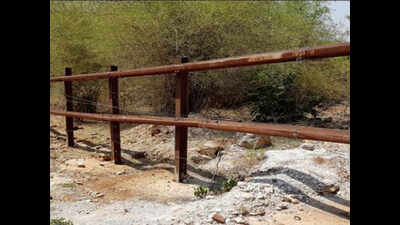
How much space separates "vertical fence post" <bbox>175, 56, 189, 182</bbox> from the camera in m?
3.26

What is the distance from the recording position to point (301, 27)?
6.26 metres

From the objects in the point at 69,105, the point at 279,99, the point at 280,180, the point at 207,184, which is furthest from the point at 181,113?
the point at 69,105

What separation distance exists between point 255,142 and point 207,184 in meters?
1.13

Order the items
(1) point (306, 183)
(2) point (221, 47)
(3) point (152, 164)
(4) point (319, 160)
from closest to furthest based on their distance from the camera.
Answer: (1) point (306, 183), (4) point (319, 160), (3) point (152, 164), (2) point (221, 47)

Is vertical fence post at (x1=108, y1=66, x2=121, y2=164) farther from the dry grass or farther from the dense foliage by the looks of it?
the dry grass

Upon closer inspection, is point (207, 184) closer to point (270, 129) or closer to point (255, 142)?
point (255, 142)

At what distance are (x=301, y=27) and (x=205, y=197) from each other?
4915 mm

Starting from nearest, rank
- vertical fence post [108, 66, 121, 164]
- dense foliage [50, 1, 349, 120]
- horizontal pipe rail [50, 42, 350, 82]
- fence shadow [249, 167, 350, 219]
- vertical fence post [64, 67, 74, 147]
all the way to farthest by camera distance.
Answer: horizontal pipe rail [50, 42, 350, 82] < fence shadow [249, 167, 350, 219] < vertical fence post [108, 66, 121, 164] < vertical fence post [64, 67, 74, 147] < dense foliage [50, 1, 349, 120]

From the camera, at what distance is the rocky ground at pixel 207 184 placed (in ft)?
7.11

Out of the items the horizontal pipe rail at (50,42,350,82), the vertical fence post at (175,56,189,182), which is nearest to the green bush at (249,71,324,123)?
the vertical fence post at (175,56,189,182)

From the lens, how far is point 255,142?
160 inches

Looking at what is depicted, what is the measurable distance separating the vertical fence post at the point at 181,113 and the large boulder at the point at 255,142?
43.9 inches
